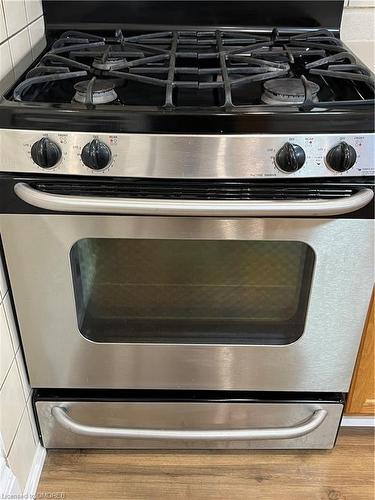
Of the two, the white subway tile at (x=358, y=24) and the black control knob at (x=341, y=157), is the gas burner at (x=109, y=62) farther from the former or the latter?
the white subway tile at (x=358, y=24)

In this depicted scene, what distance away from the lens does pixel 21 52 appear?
120 centimetres

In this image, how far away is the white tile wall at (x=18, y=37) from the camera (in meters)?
1.07

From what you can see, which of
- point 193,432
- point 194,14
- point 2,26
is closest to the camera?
point 2,26

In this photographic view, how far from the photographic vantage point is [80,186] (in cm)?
100

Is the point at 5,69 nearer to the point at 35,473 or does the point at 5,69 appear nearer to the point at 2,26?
the point at 2,26

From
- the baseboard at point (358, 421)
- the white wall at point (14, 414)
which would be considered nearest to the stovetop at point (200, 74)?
the white wall at point (14, 414)

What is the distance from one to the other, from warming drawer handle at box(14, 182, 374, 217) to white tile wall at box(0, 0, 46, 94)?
0.75ft

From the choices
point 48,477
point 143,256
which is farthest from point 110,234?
point 48,477

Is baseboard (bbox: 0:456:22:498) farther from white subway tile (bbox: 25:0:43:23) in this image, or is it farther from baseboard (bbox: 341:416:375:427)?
white subway tile (bbox: 25:0:43:23)

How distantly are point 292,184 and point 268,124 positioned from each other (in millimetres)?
119

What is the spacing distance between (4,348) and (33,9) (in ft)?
2.52

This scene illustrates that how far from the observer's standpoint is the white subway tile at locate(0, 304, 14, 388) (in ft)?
3.63

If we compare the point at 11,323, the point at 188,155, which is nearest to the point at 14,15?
the point at 188,155

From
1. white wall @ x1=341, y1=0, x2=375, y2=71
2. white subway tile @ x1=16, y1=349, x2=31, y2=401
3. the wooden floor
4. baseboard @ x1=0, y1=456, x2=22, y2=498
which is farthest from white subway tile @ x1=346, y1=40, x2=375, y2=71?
baseboard @ x1=0, y1=456, x2=22, y2=498
